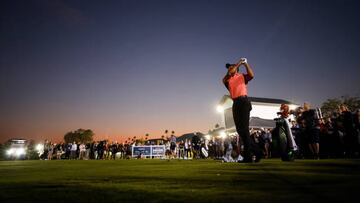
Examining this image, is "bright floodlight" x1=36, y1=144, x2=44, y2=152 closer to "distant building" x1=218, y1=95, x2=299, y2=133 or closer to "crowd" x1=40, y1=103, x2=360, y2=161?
"crowd" x1=40, y1=103, x2=360, y2=161

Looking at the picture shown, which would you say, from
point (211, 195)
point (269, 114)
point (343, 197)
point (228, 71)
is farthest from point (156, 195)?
point (269, 114)

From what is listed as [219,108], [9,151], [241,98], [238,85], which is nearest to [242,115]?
[241,98]

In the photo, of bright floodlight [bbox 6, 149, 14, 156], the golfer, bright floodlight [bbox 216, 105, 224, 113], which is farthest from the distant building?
the golfer

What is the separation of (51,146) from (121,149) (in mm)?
8668

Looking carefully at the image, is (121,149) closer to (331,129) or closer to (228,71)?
(331,129)

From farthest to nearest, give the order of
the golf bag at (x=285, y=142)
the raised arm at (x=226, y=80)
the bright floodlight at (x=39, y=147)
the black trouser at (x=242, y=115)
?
the bright floodlight at (x=39, y=147), the golf bag at (x=285, y=142), the raised arm at (x=226, y=80), the black trouser at (x=242, y=115)

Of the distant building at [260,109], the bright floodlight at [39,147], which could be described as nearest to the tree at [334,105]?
the distant building at [260,109]

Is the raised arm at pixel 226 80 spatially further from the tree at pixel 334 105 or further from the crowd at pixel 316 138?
the tree at pixel 334 105

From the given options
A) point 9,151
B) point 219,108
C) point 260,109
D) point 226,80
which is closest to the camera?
point 226,80

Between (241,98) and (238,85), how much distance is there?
318 millimetres

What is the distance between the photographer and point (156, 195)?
2.43 metres

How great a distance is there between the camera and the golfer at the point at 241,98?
610 centimetres

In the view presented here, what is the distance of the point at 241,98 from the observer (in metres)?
6.15

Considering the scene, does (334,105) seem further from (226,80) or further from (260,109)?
(226,80)
